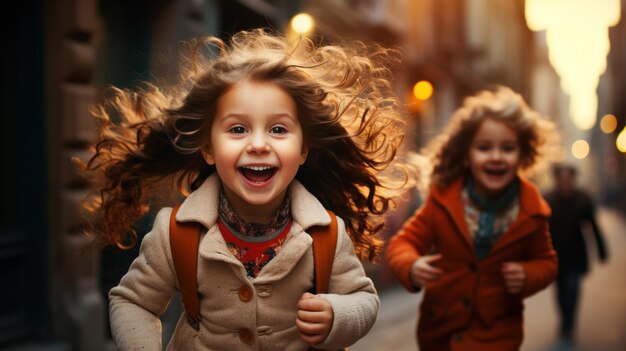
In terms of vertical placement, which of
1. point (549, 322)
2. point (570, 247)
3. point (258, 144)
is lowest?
point (549, 322)

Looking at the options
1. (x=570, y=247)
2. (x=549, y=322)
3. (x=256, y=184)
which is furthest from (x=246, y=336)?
(x=549, y=322)

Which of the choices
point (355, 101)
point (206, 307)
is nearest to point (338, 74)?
point (355, 101)

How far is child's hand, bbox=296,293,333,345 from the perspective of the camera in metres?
2.26

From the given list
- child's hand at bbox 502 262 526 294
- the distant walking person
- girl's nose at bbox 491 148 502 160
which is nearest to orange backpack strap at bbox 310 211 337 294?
child's hand at bbox 502 262 526 294

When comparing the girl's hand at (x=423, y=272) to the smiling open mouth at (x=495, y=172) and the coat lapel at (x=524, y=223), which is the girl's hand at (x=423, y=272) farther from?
the smiling open mouth at (x=495, y=172)

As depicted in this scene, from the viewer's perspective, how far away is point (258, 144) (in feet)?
7.61

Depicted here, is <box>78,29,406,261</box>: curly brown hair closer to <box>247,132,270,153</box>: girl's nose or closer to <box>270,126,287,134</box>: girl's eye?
<box>270,126,287,134</box>: girl's eye

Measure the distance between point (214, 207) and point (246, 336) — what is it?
1.40 ft

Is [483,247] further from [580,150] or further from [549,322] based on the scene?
[580,150]

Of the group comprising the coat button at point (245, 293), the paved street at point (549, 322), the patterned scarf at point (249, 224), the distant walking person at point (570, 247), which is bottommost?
the paved street at point (549, 322)

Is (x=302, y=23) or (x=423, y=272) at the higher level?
(x=302, y=23)

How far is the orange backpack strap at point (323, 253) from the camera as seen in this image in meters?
2.38

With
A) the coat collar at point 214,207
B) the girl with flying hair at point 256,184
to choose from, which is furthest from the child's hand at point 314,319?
the coat collar at point 214,207

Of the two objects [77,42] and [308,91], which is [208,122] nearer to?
[308,91]
